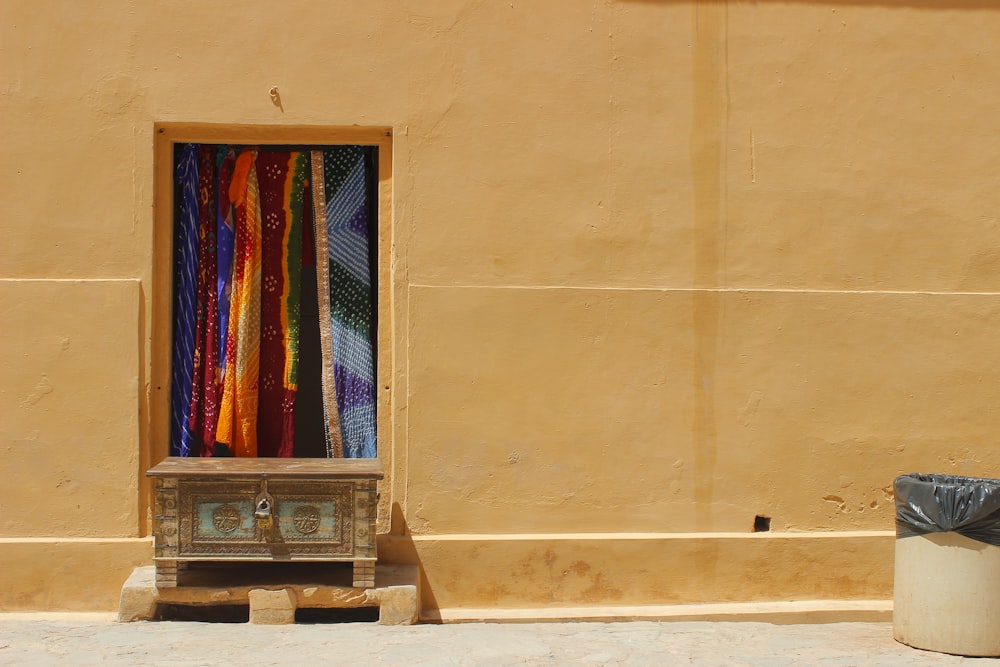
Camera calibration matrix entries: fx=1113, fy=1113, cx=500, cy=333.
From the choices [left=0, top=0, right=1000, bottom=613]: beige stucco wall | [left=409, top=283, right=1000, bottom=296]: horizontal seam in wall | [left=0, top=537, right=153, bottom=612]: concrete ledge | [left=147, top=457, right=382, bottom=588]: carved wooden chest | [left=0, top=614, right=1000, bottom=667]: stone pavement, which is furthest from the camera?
[left=409, top=283, right=1000, bottom=296]: horizontal seam in wall

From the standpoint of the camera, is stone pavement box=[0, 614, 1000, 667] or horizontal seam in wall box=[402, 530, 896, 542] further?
horizontal seam in wall box=[402, 530, 896, 542]

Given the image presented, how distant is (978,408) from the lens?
21.2ft

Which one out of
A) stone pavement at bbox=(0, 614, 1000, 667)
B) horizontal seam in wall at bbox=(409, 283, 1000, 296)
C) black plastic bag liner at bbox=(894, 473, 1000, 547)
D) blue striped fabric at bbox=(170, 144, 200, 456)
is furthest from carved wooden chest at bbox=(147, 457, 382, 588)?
black plastic bag liner at bbox=(894, 473, 1000, 547)

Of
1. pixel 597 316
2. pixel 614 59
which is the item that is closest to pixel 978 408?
pixel 597 316

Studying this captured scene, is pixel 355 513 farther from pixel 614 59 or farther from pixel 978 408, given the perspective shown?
pixel 978 408

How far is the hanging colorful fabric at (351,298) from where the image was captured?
638 cm

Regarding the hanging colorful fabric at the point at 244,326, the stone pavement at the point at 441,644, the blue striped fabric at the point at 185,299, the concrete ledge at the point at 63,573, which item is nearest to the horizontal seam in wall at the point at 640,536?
the stone pavement at the point at 441,644

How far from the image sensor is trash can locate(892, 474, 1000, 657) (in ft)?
17.6

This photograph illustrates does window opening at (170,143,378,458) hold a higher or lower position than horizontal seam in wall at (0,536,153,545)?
higher

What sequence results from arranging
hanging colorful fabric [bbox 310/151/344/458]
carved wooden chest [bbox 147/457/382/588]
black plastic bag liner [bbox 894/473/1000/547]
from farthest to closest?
hanging colorful fabric [bbox 310/151/344/458] → carved wooden chest [bbox 147/457/382/588] → black plastic bag liner [bbox 894/473/1000/547]

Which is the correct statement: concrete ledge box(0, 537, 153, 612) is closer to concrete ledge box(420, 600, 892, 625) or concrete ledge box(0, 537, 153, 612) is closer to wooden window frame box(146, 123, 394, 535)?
wooden window frame box(146, 123, 394, 535)

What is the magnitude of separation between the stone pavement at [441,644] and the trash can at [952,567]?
0.12m

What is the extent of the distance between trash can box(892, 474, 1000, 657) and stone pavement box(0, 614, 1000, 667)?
0.39ft

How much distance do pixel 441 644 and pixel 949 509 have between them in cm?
255
